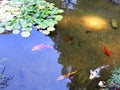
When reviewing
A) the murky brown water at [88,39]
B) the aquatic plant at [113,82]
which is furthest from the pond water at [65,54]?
the aquatic plant at [113,82]

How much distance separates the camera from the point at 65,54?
3613 mm

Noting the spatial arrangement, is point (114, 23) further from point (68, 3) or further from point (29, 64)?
point (29, 64)

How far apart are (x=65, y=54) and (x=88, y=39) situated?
0.51m

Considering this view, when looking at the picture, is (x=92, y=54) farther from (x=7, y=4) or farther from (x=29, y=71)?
(x=7, y=4)

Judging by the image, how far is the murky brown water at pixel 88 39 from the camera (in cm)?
335

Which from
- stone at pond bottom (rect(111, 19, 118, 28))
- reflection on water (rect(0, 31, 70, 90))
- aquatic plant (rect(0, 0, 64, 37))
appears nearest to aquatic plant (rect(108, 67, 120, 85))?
reflection on water (rect(0, 31, 70, 90))

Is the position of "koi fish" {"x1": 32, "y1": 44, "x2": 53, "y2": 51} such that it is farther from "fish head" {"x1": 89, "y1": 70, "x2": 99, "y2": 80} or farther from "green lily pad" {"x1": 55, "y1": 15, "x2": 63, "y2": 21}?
"fish head" {"x1": 89, "y1": 70, "x2": 99, "y2": 80}

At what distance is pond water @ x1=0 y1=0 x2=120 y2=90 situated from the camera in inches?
124

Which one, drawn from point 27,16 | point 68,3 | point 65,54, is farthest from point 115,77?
point 68,3

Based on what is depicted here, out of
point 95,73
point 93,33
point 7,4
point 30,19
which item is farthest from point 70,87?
point 7,4

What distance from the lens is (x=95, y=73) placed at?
10.9 ft

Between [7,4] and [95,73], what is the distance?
207 centimetres

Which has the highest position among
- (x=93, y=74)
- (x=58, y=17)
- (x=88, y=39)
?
(x=58, y=17)

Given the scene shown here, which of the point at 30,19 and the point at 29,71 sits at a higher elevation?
the point at 30,19
